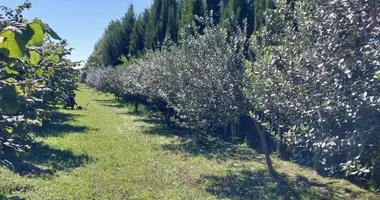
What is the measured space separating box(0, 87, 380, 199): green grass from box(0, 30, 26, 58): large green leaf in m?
5.38

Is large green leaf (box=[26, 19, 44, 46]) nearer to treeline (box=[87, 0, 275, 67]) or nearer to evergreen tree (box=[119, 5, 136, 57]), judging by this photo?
treeline (box=[87, 0, 275, 67])

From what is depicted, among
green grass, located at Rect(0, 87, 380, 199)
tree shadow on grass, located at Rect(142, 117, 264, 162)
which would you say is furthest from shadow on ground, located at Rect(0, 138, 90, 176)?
tree shadow on grass, located at Rect(142, 117, 264, 162)

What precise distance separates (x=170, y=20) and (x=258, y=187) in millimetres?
18390

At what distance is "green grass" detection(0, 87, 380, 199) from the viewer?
7980mm

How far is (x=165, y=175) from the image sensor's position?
9.60 m

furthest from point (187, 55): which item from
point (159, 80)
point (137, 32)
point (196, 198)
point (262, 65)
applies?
point (137, 32)

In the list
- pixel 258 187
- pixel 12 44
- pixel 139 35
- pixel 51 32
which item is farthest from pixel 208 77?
pixel 139 35

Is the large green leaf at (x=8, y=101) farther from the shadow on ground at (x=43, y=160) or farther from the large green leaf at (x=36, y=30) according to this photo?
the shadow on ground at (x=43, y=160)

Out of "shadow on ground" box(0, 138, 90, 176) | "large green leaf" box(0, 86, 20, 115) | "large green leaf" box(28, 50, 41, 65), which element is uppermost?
"large green leaf" box(28, 50, 41, 65)

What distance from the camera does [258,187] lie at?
8.77 meters

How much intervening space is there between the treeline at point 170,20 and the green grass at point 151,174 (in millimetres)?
4089

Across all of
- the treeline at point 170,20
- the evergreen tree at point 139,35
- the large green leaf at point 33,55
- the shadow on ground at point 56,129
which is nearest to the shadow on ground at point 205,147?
the shadow on ground at point 56,129

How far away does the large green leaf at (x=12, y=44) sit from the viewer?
1.81 metres

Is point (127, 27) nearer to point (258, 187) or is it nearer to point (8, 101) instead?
point (258, 187)
